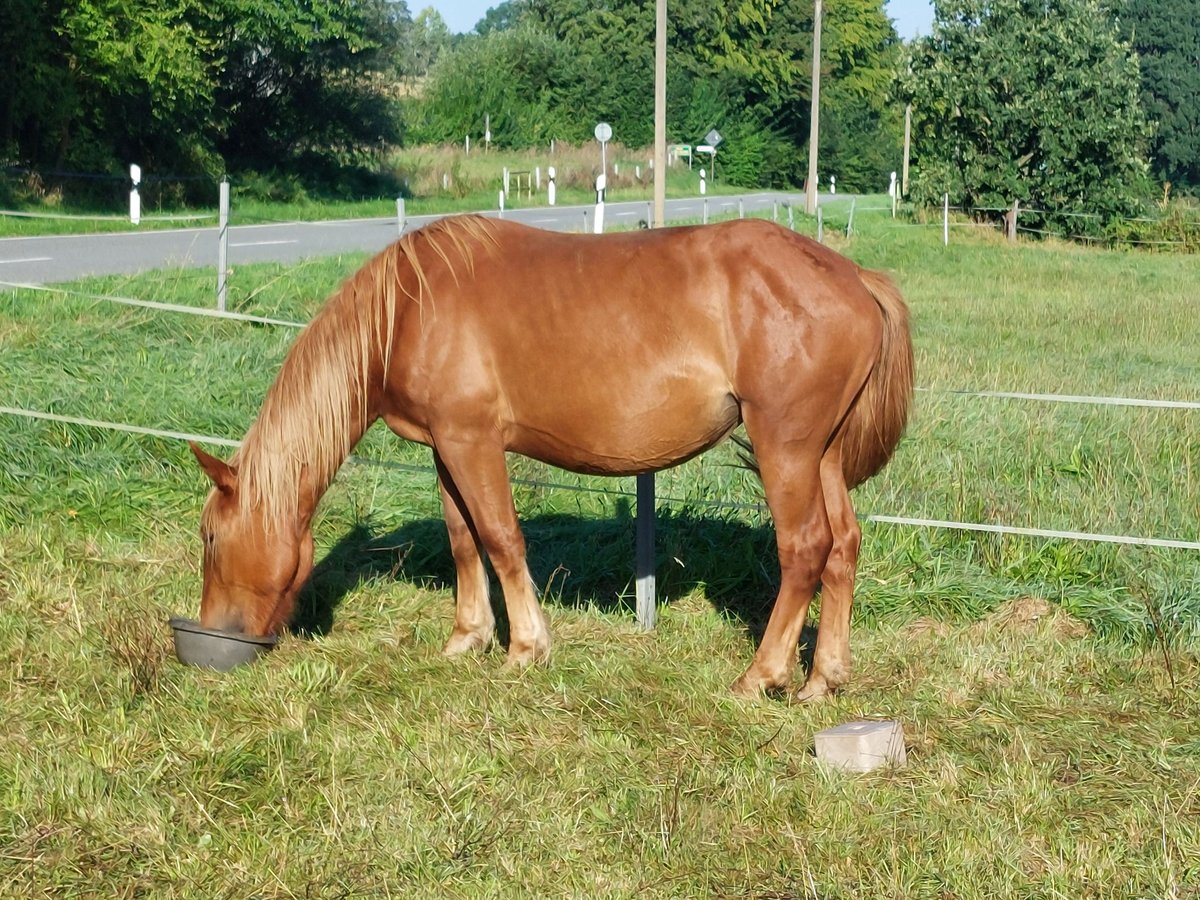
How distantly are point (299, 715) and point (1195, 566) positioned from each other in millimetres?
3798

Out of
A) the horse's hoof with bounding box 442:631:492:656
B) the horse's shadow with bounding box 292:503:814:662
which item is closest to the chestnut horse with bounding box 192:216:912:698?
the horse's hoof with bounding box 442:631:492:656

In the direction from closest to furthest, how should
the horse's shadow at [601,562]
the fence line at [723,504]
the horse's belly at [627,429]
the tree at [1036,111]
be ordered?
the horse's belly at [627,429]
the fence line at [723,504]
the horse's shadow at [601,562]
the tree at [1036,111]

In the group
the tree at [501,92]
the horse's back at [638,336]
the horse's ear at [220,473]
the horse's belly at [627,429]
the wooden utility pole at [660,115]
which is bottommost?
the horse's ear at [220,473]

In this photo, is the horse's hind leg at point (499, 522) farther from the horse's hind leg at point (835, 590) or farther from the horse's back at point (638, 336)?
the horse's hind leg at point (835, 590)

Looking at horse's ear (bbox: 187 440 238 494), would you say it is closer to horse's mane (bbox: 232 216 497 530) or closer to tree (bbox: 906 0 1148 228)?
horse's mane (bbox: 232 216 497 530)

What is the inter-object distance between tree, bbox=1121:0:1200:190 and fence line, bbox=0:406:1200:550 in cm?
6446

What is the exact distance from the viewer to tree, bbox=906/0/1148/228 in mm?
32438

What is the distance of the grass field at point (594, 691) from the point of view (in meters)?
3.36

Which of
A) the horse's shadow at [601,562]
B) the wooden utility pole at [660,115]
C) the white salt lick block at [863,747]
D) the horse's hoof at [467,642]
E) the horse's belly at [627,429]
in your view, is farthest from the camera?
the wooden utility pole at [660,115]

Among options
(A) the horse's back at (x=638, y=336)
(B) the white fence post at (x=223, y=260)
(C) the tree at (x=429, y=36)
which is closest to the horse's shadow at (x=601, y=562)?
(A) the horse's back at (x=638, y=336)

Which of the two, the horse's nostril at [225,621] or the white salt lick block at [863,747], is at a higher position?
the horse's nostril at [225,621]

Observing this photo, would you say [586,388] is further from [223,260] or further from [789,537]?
[223,260]

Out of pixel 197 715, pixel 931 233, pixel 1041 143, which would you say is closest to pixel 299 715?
pixel 197 715

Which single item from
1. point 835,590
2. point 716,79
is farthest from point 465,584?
point 716,79
